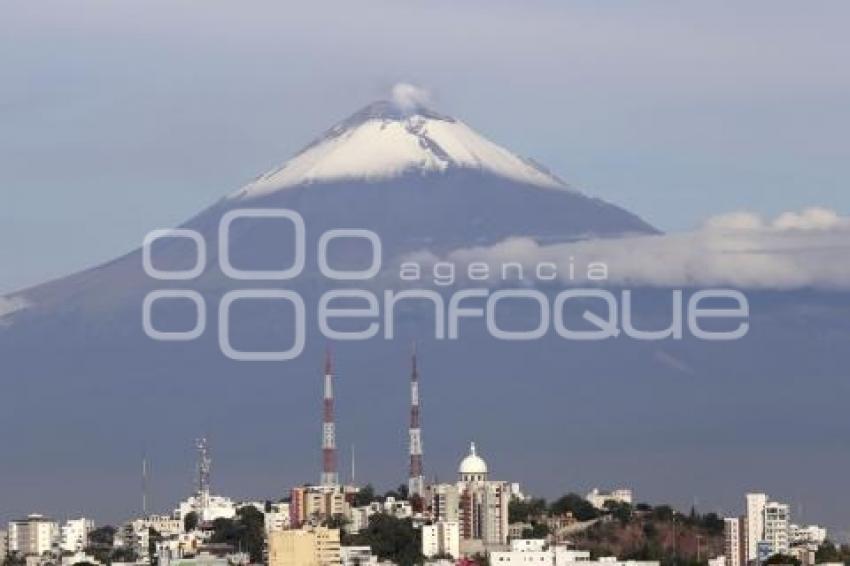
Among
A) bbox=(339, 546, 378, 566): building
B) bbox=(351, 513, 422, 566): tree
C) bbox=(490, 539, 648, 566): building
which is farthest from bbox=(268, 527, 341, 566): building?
bbox=(351, 513, 422, 566): tree

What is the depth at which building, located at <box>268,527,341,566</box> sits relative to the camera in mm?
60312

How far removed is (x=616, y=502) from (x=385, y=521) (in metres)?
10.6

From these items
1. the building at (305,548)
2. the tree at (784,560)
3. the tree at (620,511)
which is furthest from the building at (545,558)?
the tree at (620,511)

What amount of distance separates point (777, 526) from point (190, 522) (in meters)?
13.4

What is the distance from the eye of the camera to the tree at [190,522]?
243ft

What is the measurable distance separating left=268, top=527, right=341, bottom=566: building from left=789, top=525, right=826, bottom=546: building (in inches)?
477

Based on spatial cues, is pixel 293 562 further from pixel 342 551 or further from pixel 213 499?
pixel 213 499

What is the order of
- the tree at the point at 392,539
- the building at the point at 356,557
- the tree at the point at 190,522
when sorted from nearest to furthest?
the building at the point at 356,557 < the tree at the point at 392,539 < the tree at the point at 190,522

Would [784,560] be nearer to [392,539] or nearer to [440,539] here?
[440,539]

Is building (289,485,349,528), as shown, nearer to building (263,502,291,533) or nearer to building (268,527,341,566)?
building (263,502,291,533)

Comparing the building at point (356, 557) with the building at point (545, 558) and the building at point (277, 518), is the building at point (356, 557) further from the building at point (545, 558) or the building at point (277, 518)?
the building at point (277, 518)

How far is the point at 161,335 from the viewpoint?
4279 inches

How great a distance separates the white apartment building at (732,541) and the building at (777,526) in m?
0.59

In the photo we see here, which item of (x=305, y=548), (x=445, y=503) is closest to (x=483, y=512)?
(x=445, y=503)
